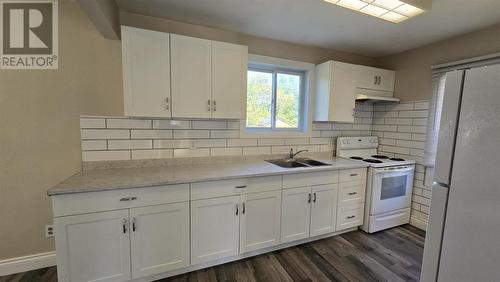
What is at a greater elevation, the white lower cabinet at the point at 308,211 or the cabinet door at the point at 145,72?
the cabinet door at the point at 145,72

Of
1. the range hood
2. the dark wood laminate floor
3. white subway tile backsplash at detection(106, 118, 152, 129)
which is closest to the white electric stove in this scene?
the dark wood laminate floor

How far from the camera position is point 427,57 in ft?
8.80

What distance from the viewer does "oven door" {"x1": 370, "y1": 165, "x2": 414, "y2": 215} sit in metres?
2.55

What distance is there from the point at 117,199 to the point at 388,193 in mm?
2933

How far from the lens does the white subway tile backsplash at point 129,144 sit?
201 cm

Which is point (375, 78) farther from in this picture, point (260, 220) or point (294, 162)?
point (260, 220)

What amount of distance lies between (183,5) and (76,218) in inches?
74.1

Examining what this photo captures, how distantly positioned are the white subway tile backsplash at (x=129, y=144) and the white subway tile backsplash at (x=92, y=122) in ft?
0.56

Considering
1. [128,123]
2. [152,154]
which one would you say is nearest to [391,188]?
[152,154]

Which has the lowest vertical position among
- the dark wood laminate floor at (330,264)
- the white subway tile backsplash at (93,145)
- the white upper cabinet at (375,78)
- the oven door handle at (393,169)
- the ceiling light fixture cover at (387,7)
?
the dark wood laminate floor at (330,264)

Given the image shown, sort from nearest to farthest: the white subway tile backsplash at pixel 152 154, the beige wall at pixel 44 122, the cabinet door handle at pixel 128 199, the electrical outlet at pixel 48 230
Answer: the cabinet door handle at pixel 128 199 → the beige wall at pixel 44 122 → the electrical outlet at pixel 48 230 → the white subway tile backsplash at pixel 152 154

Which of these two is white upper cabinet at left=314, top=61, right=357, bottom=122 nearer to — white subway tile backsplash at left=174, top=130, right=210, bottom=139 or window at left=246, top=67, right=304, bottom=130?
window at left=246, top=67, right=304, bottom=130

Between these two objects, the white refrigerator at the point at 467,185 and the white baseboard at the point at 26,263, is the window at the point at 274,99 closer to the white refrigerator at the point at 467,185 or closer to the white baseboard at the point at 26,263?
the white refrigerator at the point at 467,185

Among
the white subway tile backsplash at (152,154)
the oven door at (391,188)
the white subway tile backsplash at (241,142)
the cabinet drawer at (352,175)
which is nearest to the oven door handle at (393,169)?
the oven door at (391,188)
